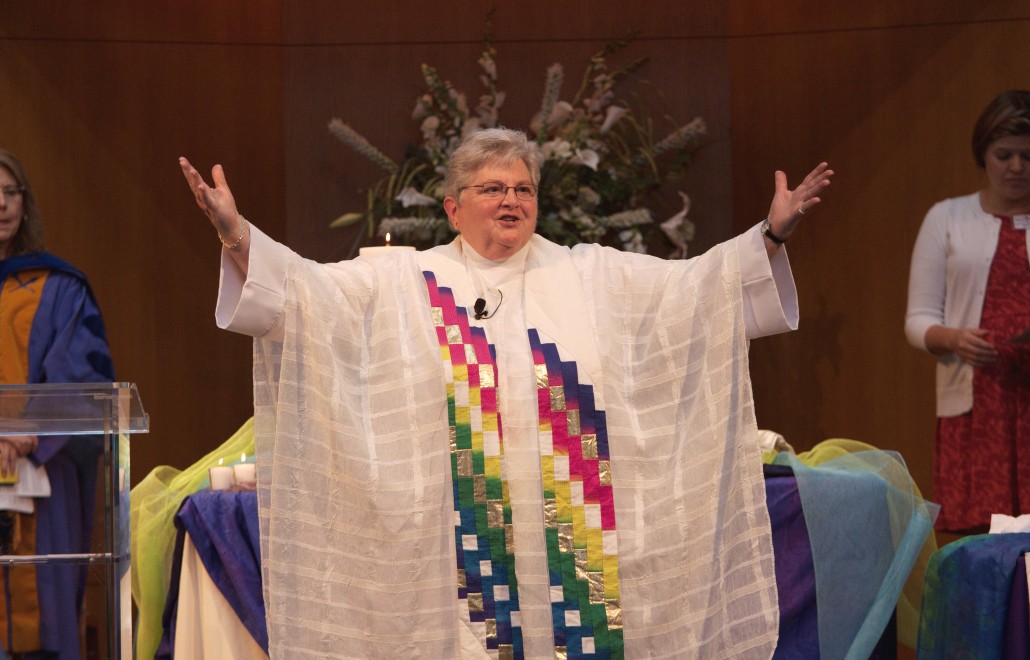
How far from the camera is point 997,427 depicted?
4496 mm

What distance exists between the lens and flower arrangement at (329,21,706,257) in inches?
202

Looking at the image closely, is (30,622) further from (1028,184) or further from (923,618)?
(1028,184)

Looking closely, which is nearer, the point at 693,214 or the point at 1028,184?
the point at 1028,184

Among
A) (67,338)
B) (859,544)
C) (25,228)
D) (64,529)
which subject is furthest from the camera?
(25,228)

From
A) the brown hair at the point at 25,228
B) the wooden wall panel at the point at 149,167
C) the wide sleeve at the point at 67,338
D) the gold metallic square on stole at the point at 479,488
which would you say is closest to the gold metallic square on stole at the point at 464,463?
the gold metallic square on stole at the point at 479,488

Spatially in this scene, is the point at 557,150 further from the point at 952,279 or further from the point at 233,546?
the point at 233,546

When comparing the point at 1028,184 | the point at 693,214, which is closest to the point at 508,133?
the point at 1028,184

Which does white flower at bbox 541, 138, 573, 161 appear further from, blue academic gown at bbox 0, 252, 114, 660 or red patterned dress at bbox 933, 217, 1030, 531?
blue academic gown at bbox 0, 252, 114, 660

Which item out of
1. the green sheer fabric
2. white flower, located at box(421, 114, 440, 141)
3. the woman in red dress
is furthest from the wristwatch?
white flower, located at box(421, 114, 440, 141)

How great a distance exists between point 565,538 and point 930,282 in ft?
6.92

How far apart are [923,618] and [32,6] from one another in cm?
418

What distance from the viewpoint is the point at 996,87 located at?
5.50 metres

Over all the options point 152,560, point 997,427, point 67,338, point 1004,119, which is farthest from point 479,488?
point 1004,119

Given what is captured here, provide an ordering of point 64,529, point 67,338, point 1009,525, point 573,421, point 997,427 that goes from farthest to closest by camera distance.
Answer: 1. point 997,427
2. point 67,338
3. point 1009,525
4. point 573,421
5. point 64,529
